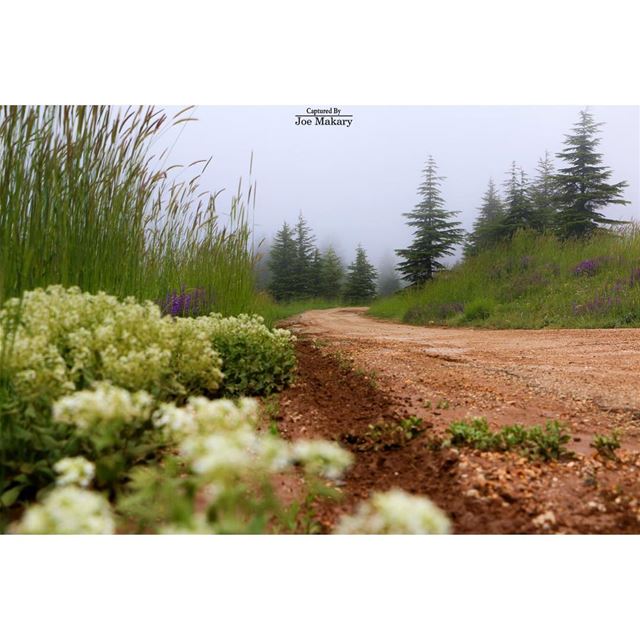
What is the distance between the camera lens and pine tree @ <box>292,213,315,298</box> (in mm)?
5777

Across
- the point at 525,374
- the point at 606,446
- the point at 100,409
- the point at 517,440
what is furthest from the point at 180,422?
the point at 525,374

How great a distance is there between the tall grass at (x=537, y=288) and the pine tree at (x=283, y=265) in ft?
9.15

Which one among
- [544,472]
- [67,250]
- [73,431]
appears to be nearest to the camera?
[73,431]

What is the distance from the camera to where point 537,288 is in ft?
30.6

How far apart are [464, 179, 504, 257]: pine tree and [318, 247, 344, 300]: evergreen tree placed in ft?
14.0

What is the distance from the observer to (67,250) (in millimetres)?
2381

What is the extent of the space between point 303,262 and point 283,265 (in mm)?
265

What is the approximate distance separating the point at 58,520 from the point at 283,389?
7.22ft

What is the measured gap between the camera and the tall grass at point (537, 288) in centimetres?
782

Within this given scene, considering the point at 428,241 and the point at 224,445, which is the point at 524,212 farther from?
the point at 224,445

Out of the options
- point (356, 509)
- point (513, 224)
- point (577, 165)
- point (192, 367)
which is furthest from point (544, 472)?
point (513, 224)

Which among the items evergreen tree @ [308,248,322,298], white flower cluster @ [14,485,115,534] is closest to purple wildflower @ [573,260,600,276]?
evergreen tree @ [308,248,322,298]

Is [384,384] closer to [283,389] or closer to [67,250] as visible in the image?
[283,389]

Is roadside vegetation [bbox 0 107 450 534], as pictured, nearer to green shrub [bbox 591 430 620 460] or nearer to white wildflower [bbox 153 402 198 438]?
white wildflower [bbox 153 402 198 438]
